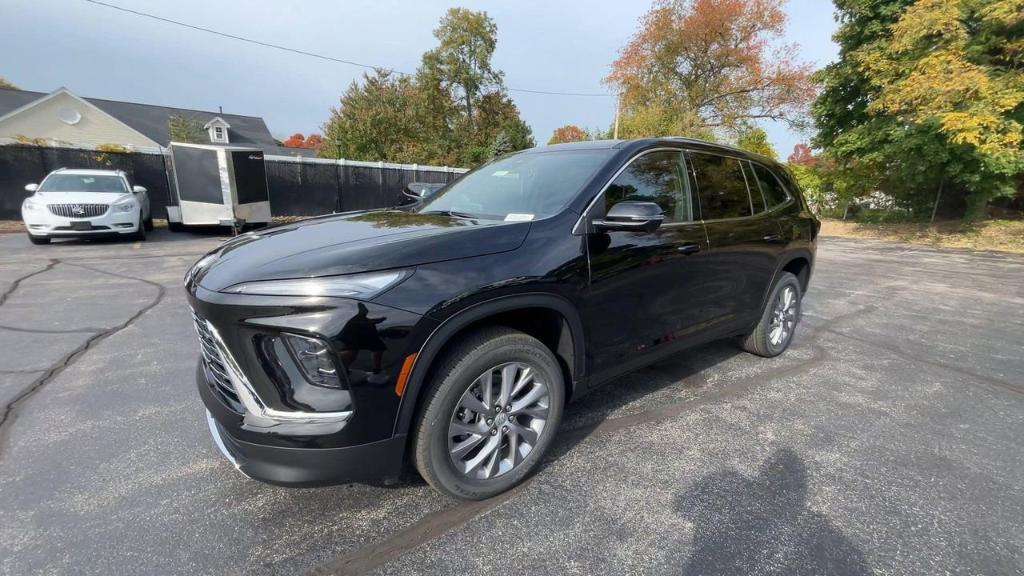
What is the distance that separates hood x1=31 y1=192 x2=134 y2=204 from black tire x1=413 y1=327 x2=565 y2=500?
37.9 feet

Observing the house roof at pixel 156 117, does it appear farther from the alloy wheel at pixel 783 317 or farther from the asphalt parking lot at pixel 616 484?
the alloy wheel at pixel 783 317

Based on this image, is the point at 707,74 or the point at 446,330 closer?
the point at 446,330

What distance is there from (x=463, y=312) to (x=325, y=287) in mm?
541

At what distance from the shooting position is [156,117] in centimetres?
3369

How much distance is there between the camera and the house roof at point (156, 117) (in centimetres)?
2855

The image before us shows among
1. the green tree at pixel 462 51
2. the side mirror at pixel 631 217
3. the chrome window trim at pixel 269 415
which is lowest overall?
the chrome window trim at pixel 269 415

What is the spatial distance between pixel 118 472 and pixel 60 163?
16235 mm

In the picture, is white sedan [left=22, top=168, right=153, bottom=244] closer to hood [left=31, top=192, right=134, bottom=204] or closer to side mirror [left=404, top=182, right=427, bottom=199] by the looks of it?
hood [left=31, top=192, right=134, bottom=204]

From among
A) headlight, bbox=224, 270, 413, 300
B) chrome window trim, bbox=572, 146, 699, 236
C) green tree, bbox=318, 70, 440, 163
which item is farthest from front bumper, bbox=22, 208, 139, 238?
green tree, bbox=318, 70, 440, 163

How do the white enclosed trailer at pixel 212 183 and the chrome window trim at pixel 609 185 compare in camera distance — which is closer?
the chrome window trim at pixel 609 185

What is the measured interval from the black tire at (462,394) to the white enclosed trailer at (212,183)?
1241cm

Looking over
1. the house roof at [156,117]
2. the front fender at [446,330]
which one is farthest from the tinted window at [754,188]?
the house roof at [156,117]

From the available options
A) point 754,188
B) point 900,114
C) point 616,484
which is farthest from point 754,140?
point 616,484

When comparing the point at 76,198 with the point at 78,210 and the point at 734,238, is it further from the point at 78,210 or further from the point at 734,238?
the point at 734,238
